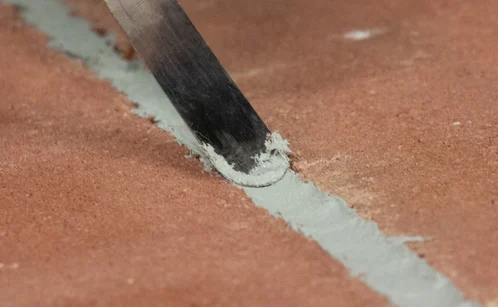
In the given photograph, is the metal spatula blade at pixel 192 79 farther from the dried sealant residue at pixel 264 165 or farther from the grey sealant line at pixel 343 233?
the grey sealant line at pixel 343 233

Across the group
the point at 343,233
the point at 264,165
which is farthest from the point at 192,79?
the point at 343,233

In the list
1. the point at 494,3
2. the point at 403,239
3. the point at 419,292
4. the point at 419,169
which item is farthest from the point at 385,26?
the point at 419,292

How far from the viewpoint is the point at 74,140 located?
210 centimetres

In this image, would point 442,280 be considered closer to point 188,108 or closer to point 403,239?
point 403,239

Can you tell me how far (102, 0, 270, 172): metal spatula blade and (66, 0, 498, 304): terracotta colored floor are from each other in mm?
191

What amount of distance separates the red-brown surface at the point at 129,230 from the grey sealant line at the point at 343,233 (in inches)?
1.8

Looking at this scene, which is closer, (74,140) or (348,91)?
(74,140)

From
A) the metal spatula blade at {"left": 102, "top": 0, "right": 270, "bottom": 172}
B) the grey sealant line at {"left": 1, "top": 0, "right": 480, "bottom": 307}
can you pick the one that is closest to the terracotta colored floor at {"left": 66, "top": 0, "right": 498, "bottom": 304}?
A: the grey sealant line at {"left": 1, "top": 0, "right": 480, "bottom": 307}

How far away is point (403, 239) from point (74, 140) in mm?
1180

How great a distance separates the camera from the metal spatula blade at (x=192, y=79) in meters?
1.94

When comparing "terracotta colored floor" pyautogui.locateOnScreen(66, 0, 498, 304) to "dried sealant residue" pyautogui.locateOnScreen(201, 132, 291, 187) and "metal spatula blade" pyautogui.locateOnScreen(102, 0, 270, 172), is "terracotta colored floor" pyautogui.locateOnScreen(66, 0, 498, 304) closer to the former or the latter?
"dried sealant residue" pyautogui.locateOnScreen(201, 132, 291, 187)

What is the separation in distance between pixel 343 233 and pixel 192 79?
2.36ft

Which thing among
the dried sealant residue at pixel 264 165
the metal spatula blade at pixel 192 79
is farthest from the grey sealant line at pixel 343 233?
the metal spatula blade at pixel 192 79

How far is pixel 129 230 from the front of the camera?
1.69 metres
